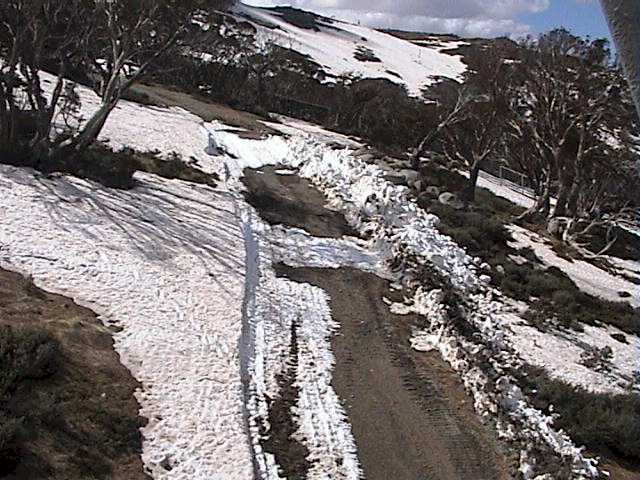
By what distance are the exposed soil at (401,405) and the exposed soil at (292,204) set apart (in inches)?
196

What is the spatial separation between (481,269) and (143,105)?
69.7ft

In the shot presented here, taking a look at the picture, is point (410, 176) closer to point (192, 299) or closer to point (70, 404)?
point (192, 299)

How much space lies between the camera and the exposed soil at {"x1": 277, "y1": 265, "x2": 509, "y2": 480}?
8.64 meters

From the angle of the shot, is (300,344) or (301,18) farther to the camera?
(301,18)

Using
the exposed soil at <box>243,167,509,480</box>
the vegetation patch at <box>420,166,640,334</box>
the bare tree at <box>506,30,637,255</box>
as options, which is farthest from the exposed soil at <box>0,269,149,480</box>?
the bare tree at <box>506,30,637,255</box>

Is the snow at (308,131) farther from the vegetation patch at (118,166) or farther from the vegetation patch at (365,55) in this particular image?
the vegetation patch at (365,55)

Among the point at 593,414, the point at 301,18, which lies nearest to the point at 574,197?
the point at 593,414

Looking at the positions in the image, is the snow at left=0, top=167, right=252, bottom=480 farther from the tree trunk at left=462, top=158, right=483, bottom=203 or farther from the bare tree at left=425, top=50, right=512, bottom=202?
the bare tree at left=425, top=50, right=512, bottom=202

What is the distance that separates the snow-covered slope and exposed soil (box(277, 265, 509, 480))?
194ft

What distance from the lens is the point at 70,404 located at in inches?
313

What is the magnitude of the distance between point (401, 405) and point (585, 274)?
43.9ft

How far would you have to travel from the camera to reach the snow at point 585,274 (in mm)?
19422

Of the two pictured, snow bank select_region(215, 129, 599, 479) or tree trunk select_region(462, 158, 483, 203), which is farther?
tree trunk select_region(462, 158, 483, 203)

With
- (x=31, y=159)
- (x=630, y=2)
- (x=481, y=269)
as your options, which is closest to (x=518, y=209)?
(x=481, y=269)
